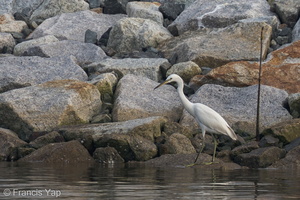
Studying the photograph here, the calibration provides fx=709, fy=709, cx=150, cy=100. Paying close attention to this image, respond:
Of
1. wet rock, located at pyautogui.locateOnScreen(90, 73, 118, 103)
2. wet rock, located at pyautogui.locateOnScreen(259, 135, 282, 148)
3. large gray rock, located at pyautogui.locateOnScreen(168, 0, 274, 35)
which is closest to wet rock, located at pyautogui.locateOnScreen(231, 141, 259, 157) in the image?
wet rock, located at pyautogui.locateOnScreen(259, 135, 282, 148)

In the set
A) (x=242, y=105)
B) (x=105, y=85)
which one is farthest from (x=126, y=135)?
(x=105, y=85)

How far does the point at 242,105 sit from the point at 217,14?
8.14 meters

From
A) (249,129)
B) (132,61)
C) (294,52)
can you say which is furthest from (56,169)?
(294,52)

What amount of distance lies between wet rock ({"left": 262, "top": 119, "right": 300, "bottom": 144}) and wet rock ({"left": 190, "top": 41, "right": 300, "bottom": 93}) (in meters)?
3.52

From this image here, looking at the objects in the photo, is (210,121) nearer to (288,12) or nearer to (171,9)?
→ (288,12)

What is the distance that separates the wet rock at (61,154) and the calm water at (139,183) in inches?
27.6

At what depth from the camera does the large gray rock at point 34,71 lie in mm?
18875

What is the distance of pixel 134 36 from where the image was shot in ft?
78.9

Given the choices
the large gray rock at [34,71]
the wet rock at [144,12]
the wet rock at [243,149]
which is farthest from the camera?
the wet rock at [144,12]

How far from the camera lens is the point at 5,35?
25.1 m

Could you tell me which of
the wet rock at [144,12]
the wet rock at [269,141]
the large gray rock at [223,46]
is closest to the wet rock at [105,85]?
the large gray rock at [223,46]

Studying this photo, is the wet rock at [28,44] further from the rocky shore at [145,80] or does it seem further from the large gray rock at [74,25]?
the large gray rock at [74,25]

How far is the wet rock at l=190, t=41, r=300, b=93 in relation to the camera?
1894 cm

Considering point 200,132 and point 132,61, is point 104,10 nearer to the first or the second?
point 132,61
